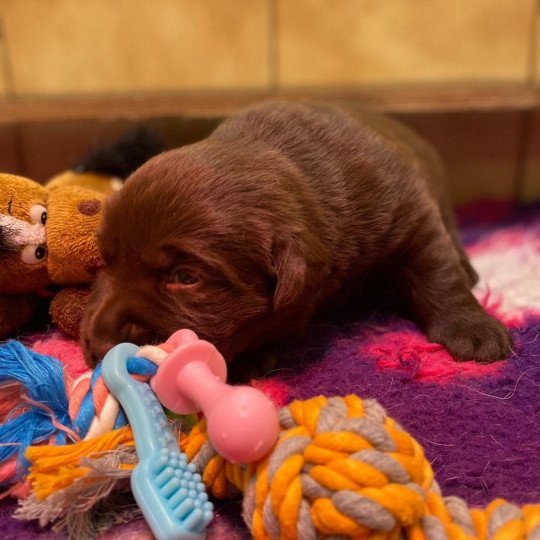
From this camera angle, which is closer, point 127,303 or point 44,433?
point 44,433

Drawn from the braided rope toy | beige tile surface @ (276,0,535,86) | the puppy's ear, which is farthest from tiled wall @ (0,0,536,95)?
the braided rope toy

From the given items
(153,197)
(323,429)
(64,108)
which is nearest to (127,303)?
(153,197)

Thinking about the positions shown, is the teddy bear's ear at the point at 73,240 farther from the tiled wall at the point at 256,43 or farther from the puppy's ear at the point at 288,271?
the tiled wall at the point at 256,43

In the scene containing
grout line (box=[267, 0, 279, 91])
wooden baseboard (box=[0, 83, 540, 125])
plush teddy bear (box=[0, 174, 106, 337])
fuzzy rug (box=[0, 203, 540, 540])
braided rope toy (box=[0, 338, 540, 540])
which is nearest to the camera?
braided rope toy (box=[0, 338, 540, 540])

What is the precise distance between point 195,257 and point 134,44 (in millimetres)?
2270

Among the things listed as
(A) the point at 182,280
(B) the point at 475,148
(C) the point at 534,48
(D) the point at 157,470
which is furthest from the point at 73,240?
(C) the point at 534,48

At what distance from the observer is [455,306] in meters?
1.81

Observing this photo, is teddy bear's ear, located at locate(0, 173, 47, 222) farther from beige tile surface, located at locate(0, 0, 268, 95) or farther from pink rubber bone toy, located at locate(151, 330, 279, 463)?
beige tile surface, located at locate(0, 0, 268, 95)

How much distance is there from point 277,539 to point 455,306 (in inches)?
40.4

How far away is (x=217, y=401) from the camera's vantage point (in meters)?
1.03

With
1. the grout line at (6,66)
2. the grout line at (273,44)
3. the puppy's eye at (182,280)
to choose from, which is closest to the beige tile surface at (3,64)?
the grout line at (6,66)

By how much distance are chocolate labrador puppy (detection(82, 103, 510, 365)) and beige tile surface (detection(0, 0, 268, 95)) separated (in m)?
1.50

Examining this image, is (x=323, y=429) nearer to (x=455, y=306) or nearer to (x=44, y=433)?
(x=44, y=433)

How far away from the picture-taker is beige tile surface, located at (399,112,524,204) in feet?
11.0
